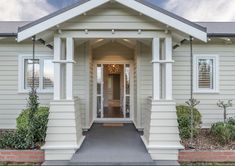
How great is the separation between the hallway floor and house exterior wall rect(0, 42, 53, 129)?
301cm

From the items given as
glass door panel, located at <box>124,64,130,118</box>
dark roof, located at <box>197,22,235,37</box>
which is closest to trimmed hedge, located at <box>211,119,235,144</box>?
dark roof, located at <box>197,22,235,37</box>

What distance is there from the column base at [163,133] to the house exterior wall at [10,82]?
4.69 metres

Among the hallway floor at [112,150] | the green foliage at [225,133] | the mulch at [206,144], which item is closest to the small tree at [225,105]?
the mulch at [206,144]

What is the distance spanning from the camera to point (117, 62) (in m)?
10.0

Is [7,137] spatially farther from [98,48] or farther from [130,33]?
[98,48]

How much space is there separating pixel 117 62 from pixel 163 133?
479cm

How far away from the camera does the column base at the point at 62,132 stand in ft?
18.8

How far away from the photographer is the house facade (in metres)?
5.79

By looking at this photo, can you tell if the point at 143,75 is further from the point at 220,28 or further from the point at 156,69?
the point at 220,28

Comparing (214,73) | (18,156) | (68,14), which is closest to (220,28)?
(214,73)

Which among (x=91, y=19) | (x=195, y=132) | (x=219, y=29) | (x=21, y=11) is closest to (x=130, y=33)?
(x=91, y=19)

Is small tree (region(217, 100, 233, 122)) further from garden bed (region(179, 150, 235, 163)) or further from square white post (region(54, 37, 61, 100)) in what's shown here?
square white post (region(54, 37, 61, 100))

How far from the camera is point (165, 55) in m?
6.10

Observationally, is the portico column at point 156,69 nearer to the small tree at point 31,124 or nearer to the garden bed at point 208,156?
the garden bed at point 208,156
